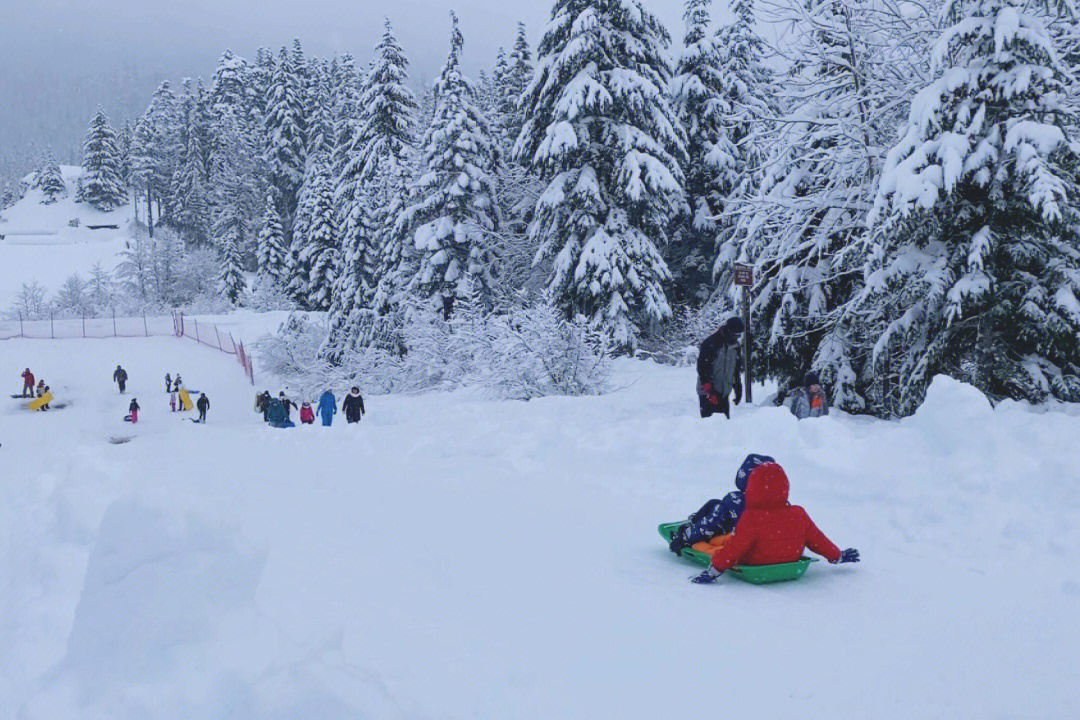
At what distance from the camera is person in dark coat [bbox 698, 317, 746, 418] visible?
10750 mm

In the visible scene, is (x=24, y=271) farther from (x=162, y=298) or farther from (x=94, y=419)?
(x=94, y=419)

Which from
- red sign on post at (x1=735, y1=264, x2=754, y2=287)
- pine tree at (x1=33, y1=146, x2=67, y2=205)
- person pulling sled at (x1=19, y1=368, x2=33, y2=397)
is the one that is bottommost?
person pulling sled at (x1=19, y1=368, x2=33, y2=397)

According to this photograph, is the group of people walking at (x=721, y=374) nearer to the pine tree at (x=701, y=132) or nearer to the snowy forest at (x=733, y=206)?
the snowy forest at (x=733, y=206)

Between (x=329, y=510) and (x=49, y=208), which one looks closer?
(x=329, y=510)

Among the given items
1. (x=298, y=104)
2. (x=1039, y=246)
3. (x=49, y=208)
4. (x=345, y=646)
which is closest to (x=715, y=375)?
(x=1039, y=246)

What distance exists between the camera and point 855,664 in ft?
13.1

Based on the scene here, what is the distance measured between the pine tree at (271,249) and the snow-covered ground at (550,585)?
4605 centimetres

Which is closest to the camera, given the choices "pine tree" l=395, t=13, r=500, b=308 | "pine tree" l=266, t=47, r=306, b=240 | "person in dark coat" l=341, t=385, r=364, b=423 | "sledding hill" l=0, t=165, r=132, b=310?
"person in dark coat" l=341, t=385, r=364, b=423

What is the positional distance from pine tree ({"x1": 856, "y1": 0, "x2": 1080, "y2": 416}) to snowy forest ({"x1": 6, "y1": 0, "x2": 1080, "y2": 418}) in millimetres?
31

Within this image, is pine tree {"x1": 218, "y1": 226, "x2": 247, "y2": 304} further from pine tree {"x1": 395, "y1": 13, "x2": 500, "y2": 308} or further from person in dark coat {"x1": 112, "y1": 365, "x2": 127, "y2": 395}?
pine tree {"x1": 395, "y1": 13, "x2": 500, "y2": 308}

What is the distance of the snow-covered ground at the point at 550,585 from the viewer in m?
3.74

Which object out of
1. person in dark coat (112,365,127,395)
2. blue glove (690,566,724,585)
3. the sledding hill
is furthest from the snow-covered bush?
the sledding hill

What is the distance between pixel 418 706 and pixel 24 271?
241 feet

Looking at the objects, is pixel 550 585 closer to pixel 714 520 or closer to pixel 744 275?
pixel 714 520
